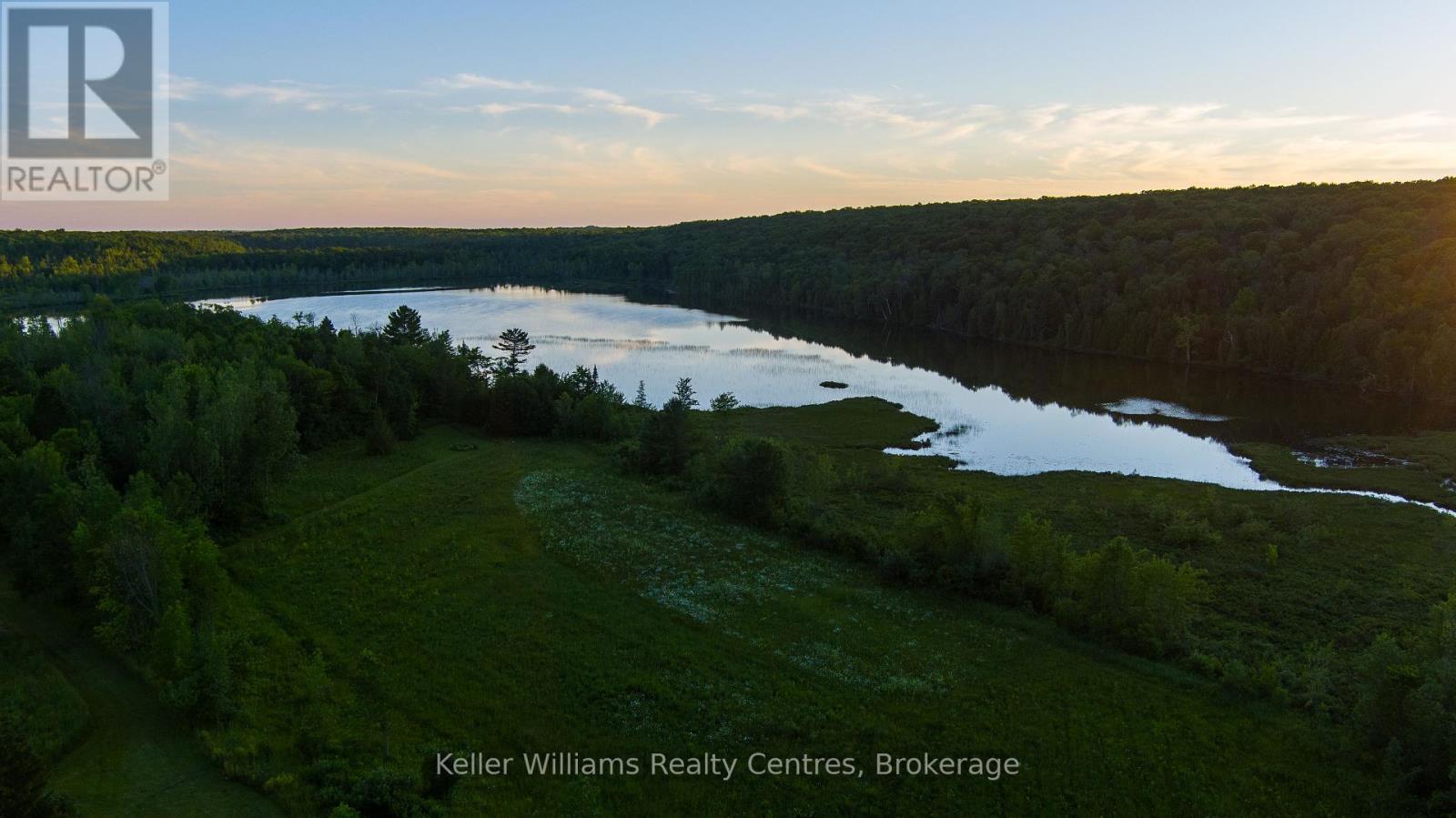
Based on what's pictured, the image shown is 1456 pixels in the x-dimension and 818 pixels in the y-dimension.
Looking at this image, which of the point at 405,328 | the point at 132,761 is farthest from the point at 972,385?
the point at 132,761

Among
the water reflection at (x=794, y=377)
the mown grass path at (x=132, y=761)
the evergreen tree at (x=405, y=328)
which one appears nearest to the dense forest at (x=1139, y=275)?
the water reflection at (x=794, y=377)

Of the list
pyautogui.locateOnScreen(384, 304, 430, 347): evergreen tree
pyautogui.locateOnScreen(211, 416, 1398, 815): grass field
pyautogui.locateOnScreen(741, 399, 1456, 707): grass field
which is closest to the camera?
pyautogui.locateOnScreen(211, 416, 1398, 815): grass field

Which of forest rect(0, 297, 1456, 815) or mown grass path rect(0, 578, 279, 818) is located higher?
forest rect(0, 297, 1456, 815)

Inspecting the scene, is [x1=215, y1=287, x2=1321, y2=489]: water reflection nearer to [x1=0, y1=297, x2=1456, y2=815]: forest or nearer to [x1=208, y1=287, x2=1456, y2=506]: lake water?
[x1=208, y1=287, x2=1456, y2=506]: lake water

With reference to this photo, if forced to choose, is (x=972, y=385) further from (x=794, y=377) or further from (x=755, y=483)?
(x=755, y=483)

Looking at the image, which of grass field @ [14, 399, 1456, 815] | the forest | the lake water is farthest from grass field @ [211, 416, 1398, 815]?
the lake water

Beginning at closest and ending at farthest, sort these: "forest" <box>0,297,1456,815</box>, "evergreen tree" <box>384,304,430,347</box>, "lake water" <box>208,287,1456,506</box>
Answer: "forest" <box>0,297,1456,815</box> → "lake water" <box>208,287,1456,506</box> → "evergreen tree" <box>384,304,430,347</box>

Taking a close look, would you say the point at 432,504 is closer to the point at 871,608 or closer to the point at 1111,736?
the point at 871,608
